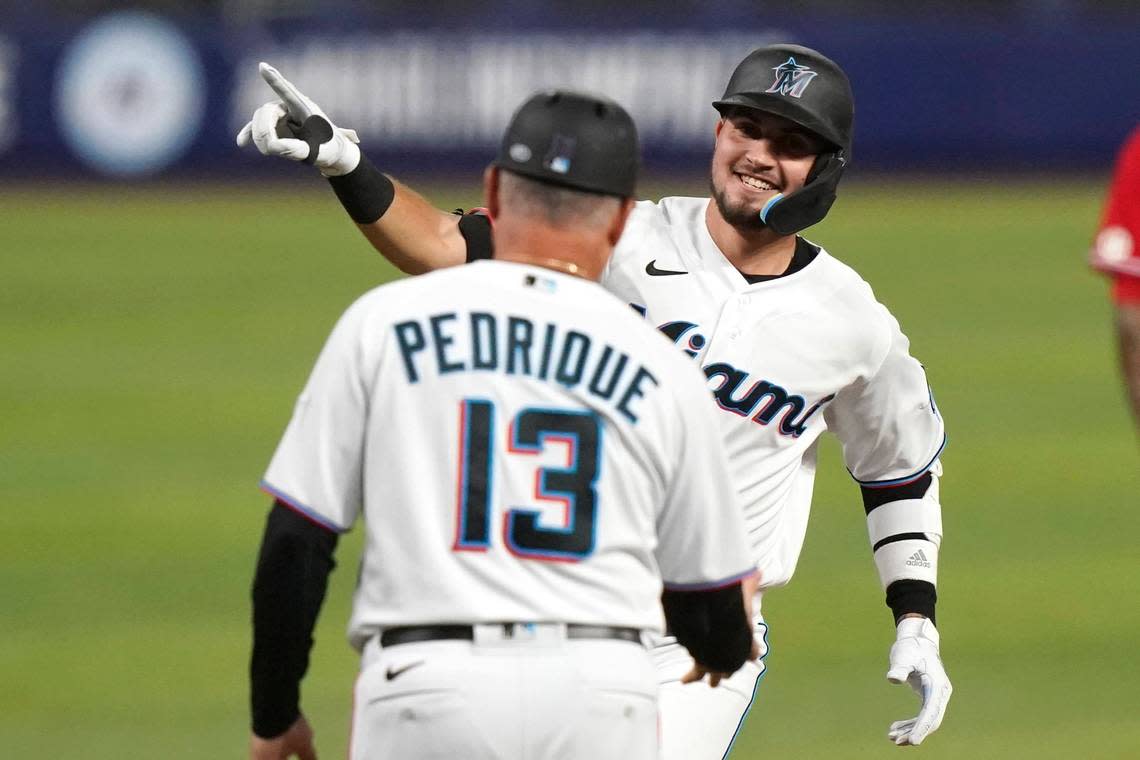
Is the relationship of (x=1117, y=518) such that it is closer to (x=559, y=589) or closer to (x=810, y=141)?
(x=810, y=141)

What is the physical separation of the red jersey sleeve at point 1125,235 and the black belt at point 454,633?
51.6 inches

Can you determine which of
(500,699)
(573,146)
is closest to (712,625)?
(500,699)

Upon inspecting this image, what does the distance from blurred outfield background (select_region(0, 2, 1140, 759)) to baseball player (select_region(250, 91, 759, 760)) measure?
4494mm

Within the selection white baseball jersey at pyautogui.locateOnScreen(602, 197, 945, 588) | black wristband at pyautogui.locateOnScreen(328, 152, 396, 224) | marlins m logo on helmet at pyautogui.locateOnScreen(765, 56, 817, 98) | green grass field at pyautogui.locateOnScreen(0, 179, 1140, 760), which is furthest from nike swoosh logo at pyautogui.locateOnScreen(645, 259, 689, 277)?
green grass field at pyautogui.locateOnScreen(0, 179, 1140, 760)

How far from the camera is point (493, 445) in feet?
13.0

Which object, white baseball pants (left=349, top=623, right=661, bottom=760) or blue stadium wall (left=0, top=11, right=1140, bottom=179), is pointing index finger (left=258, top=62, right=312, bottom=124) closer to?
white baseball pants (left=349, top=623, right=661, bottom=760)

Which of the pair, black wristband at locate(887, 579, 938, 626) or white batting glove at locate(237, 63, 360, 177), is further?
black wristband at locate(887, 579, 938, 626)

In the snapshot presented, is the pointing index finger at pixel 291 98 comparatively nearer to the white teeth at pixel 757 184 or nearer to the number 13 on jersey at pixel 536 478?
the white teeth at pixel 757 184

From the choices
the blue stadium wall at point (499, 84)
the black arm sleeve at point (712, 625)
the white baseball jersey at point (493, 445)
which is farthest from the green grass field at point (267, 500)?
the white baseball jersey at point (493, 445)

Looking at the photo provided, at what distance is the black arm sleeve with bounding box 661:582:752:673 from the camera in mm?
4301

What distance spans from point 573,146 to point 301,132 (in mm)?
1525

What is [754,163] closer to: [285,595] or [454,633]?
[454,633]

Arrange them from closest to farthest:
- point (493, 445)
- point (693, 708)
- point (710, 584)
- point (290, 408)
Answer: point (493, 445) → point (710, 584) → point (693, 708) → point (290, 408)

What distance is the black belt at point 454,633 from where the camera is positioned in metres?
4.02
